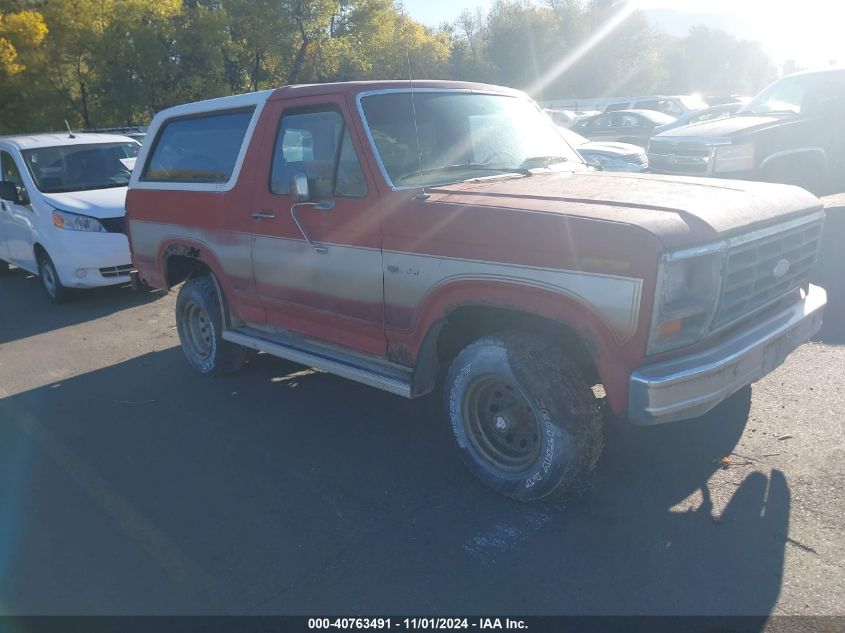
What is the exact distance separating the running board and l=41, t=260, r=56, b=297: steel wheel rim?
175 inches

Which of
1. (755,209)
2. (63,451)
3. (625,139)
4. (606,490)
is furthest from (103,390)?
(625,139)

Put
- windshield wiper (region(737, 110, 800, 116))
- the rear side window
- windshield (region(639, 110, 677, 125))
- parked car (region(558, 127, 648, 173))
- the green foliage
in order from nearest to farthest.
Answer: the rear side window, windshield wiper (region(737, 110, 800, 116)), parked car (region(558, 127, 648, 173)), windshield (region(639, 110, 677, 125)), the green foliage

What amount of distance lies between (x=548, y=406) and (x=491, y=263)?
77cm

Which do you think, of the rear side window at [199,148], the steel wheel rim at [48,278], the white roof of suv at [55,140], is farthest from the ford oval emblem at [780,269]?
the white roof of suv at [55,140]

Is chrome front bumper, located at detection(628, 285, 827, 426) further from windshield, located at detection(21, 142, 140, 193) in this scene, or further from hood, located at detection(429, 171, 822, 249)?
windshield, located at detection(21, 142, 140, 193)

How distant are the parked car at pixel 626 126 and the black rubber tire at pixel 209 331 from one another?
15.7 m

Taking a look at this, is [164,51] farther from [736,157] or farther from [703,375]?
[703,375]

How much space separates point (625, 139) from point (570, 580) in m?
18.3

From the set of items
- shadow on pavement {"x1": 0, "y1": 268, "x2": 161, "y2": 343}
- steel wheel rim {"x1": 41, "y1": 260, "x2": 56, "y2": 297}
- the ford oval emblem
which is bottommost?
shadow on pavement {"x1": 0, "y1": 268, "x2": 161, "y2": 343}

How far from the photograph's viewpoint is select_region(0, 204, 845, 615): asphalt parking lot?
314 centimetres

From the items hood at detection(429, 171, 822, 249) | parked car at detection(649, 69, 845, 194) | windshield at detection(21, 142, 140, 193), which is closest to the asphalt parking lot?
hood at detection(429, 171, 822, 249)

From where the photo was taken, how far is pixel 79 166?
9.15 m

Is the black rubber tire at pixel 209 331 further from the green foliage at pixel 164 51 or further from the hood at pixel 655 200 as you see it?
the green foliage at pixel 164 51

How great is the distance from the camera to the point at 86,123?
22.0m
